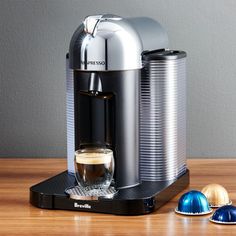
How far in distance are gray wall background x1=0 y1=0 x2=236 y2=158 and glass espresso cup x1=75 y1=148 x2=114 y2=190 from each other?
472mm

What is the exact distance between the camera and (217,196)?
1.41m

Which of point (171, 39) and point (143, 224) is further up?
point (171, 39)

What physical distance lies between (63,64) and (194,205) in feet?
2.02

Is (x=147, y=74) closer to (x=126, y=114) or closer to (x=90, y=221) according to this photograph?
(x=126, y=114)

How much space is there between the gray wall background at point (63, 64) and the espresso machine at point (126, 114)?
0.27 meters

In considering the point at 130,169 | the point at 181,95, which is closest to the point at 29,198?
the point at 130,169

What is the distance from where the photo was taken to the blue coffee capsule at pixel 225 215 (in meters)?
1.29

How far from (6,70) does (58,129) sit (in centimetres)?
18

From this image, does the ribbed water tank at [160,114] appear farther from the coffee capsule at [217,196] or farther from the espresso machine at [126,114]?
the coffee capsule at [217,196]

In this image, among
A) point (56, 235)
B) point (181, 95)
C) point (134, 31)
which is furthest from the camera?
point (181, 95)

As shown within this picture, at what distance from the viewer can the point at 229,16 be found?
1789mm

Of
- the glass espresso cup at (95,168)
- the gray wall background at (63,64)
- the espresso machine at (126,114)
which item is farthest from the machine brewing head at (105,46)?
the gray wall background at (63,64)

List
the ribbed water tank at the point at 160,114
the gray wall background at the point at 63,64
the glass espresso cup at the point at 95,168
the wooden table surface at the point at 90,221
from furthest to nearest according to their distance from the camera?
the gray wall background at the point at 63,64
the ribbed water tank at the point at 160,114
the glass espresso cup at the point at 95,168
the wooden table surface at the point at 90,221

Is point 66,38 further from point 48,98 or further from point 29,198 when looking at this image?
point 29,198
